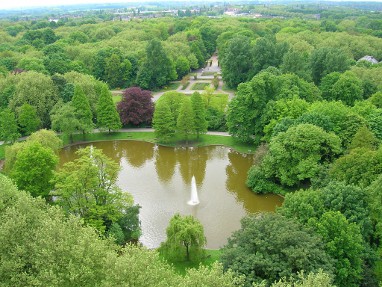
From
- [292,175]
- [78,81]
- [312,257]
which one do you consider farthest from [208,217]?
[78,81]

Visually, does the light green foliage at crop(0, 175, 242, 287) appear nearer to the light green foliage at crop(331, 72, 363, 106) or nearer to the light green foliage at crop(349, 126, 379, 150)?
the light green foliage at crop(349, 126, 379, 150)

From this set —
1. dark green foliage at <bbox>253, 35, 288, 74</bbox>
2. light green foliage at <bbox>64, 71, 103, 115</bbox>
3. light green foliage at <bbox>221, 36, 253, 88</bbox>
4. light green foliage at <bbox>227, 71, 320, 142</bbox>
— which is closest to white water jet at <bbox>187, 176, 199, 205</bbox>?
light green foliage at <bbox>227, 71, 320, 142</bbox>

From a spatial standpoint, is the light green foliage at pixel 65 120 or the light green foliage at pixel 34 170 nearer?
the light green foliage at pixel 34 170

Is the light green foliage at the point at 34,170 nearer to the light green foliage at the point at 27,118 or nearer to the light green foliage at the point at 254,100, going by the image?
the light green foliage at the point at 27,118

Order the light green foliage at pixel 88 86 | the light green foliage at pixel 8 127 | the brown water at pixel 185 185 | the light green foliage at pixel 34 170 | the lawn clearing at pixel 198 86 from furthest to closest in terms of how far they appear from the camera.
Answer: the lawn clearing at pixel 198 86 < the light green foliage at pixel 88 86 < the light green foliage at pixel 8 127 < the brown water at pixel 185 185 < the light green foliage at pixel 34 170

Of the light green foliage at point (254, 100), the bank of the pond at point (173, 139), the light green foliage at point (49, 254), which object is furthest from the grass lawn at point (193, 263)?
the light green foliage at point (254, 100)

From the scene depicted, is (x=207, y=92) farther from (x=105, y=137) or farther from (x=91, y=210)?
(x=91, y=210)

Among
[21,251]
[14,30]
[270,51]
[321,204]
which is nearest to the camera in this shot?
[21,251]
